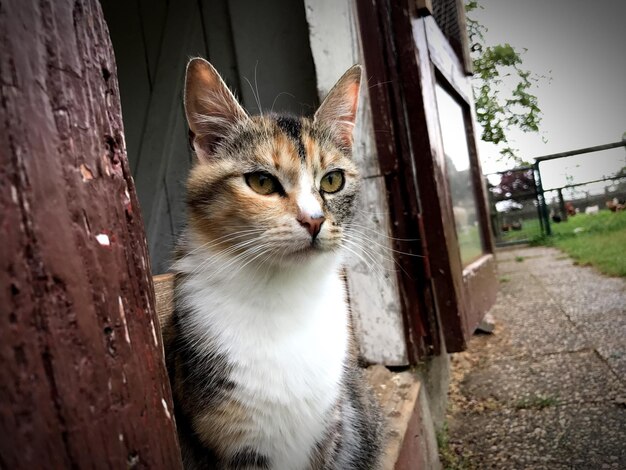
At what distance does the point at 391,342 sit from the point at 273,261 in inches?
38.1

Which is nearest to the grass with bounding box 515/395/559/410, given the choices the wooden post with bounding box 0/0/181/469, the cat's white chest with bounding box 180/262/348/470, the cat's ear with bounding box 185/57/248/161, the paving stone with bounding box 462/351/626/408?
the paving stone with bounding box 462/351/626/408

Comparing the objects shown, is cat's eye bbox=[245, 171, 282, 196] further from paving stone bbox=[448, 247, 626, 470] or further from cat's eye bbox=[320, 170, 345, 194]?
paving stone bbox=[448, 247, 626, 470]

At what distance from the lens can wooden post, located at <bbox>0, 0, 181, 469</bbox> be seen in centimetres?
38

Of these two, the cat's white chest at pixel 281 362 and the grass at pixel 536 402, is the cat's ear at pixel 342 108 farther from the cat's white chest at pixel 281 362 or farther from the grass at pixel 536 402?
the grass at pixel 536 402

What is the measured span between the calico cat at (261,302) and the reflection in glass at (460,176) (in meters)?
1.32

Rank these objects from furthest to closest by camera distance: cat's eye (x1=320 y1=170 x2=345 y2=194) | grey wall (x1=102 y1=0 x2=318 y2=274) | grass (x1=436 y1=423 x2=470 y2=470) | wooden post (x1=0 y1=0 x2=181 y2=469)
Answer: grey wall (x1=102 y1=0 x2=318 y2=274) < grass (x1=436 y1=423 x2=470 y2=470) < cat's eye (x1=320 y1=170 x2=345 y2=194) < wooden post (x1=0 y1=0 x2=181 y2=469)

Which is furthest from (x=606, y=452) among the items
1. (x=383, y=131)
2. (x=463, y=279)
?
(x=383, y=131)

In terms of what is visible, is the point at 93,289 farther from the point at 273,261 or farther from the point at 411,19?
the point at 411,19

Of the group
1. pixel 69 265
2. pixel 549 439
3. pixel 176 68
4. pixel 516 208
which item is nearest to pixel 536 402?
pixel 549 439

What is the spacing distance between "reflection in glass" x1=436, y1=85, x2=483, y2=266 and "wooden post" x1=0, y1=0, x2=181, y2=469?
1.98 metres

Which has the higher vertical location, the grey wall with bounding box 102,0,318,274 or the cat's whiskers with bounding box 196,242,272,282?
the grey wall with bounding box 102,0,318,274

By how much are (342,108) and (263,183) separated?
1.51 ft

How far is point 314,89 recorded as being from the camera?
83.4 inches

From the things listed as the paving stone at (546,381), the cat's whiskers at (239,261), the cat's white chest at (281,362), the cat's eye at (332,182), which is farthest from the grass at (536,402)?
the cat's whiskers at (239,261)
